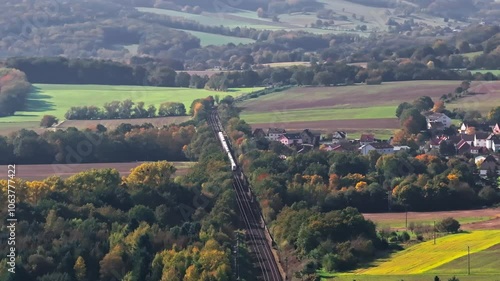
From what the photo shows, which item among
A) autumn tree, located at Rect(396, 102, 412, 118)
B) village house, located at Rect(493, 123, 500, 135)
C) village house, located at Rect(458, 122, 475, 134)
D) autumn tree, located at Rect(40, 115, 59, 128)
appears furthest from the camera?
autumn tree, located at Rect(396, 102, 412, 118)

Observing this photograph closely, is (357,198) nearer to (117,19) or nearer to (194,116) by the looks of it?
(194,116)

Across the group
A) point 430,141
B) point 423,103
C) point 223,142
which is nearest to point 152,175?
point 223,142

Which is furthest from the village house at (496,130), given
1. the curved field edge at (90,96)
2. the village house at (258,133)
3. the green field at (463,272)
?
the green field at (463,272)

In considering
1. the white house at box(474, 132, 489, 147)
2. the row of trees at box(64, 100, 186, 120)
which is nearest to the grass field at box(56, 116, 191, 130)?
the row of trees at box(64, 100, 186, 120)

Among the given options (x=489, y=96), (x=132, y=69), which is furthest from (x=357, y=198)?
(x=132, y=69)

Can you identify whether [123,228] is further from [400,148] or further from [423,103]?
[423,103]

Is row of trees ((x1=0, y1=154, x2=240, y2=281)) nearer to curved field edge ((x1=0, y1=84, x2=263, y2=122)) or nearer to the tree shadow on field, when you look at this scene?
curved field edge ((x1=0, y1=84, x2=263, y2=122))
